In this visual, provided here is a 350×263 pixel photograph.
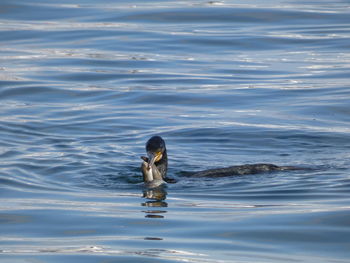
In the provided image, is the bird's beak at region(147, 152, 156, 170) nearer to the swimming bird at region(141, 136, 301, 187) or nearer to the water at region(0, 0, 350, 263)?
the swimming bird at region(141, 136, 301, 187)

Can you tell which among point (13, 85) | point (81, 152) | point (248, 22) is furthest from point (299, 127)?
point (248, 22)

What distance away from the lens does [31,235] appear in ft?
30.8

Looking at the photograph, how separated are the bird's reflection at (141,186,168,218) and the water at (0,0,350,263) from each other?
4cm

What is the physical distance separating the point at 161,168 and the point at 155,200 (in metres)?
1.18

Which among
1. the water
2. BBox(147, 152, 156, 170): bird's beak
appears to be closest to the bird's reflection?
the water

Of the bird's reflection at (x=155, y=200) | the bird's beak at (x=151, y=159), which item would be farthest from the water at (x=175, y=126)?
the bird's beak at (x=151, y=159)

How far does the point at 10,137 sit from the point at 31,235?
601 centimetres

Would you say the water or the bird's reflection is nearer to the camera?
the water

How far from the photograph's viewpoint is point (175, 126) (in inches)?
637

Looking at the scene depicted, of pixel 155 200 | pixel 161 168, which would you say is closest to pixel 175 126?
pixel 161 168

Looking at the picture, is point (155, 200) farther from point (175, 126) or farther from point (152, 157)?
point (175, 126)

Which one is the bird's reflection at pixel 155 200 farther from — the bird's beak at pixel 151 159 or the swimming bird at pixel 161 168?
the bird's beak at pixel 151 159

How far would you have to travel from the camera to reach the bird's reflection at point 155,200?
404 inches

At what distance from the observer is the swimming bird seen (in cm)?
1160
